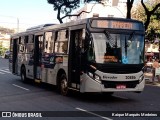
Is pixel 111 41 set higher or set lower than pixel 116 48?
higher

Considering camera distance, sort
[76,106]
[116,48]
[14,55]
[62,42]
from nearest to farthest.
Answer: [76,106]
[116,48]
[62,42]
[14,55]

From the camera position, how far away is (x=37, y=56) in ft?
65.9

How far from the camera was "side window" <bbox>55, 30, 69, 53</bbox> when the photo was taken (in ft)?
52.9

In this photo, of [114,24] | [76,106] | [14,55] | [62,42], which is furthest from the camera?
[14,55]

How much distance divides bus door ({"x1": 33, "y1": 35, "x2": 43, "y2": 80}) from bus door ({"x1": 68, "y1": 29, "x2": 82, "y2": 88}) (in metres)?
4.17

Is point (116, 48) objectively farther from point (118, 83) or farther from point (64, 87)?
point (64, 87)

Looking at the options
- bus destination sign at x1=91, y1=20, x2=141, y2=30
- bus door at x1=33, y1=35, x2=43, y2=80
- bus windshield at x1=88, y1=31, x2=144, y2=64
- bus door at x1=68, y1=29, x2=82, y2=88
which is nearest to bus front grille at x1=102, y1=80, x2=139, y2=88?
bus windshield at x1=88, y1=31, x2=144, y2=64

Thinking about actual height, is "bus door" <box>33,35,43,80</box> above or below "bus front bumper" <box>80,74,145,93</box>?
above

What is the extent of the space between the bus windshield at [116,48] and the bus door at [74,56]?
101 centimetres

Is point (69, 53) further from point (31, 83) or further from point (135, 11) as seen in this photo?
point (135, 11)

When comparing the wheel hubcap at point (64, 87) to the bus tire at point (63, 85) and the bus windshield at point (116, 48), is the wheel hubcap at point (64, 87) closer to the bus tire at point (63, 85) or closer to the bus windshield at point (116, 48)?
the bus tire at point (63, 85)

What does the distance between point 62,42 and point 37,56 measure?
12.8 feet

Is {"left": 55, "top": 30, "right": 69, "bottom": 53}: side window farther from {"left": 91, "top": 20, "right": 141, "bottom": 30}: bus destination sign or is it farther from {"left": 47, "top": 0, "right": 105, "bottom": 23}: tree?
{"left": 47, "top": 0, "right": 105, "bottom": 23}: tree

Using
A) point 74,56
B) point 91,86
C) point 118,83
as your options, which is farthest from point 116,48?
point 74,56
